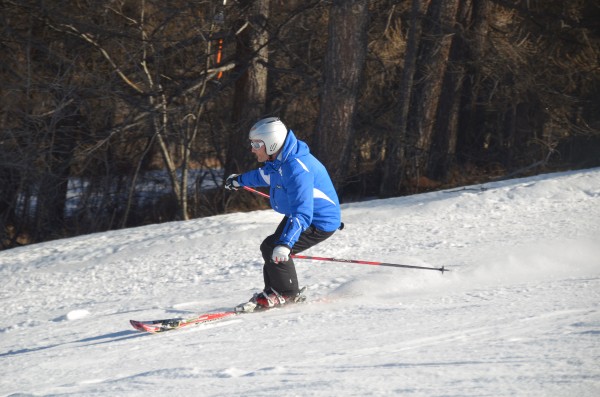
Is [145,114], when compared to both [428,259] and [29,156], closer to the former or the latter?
[29,156]

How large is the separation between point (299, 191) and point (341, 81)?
613 cm

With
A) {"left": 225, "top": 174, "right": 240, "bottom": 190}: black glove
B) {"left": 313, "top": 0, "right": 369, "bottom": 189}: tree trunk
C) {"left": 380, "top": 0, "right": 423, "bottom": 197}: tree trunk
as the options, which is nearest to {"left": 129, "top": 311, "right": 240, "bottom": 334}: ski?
{"left": 225, "top": 174, "right": 240, "bottom": 190}: black glove

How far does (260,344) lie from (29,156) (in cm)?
892

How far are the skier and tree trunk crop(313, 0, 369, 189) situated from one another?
18.6 feet

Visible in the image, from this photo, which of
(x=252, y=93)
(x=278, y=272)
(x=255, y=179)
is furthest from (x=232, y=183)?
(x=252, y=93)

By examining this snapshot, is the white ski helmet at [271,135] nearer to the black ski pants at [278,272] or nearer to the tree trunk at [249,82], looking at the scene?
the black ski pants at [278,272]

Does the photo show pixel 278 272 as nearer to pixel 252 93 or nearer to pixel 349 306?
pixel 349 306

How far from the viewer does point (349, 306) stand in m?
5.88

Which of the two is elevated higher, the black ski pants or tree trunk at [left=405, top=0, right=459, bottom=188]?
tree trunk at [left=405, top=0, right=459, bottom=188]

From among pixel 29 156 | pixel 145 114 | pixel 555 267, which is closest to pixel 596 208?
pixel 555 267

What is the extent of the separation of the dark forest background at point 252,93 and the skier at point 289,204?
Result: 577 centimetres

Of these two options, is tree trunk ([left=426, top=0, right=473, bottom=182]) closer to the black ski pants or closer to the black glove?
the black glove

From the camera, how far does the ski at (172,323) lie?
18.6ft

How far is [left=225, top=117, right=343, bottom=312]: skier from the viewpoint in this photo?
583cm
